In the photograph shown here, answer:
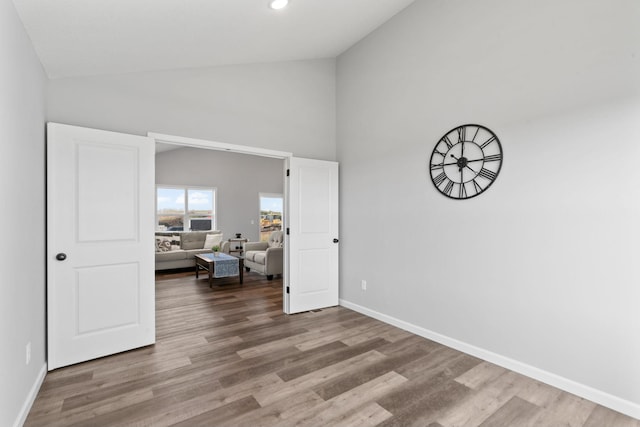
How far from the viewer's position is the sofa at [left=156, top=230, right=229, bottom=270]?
6871 millimetres

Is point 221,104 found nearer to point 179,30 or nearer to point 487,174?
point 179,30

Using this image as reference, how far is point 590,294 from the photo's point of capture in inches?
87.4

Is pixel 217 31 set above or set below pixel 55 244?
above

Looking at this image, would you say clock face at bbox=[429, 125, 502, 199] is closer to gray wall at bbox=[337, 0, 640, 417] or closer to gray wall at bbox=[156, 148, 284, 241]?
gray wall at bbox=[337, 0, 640, 417]

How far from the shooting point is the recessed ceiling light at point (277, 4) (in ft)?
8.06

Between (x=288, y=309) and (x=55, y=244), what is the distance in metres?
2.46

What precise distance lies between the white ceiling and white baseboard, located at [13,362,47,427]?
7.62 ft

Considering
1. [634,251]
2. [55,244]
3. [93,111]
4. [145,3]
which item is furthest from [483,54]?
[55,244]

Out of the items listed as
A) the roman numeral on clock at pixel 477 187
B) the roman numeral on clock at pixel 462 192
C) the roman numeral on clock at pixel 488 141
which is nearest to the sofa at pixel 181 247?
the roman numeral on clock at pixel 462 192

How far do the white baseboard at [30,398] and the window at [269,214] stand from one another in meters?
7.35

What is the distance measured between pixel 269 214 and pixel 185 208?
2.48m

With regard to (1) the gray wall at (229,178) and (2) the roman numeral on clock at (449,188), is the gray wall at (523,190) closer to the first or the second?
(2) the roman numeral on clock at (449,188)

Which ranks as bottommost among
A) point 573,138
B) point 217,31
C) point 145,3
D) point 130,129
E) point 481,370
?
point 481,370

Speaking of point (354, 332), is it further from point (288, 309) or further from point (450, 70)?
point (450, 70)
